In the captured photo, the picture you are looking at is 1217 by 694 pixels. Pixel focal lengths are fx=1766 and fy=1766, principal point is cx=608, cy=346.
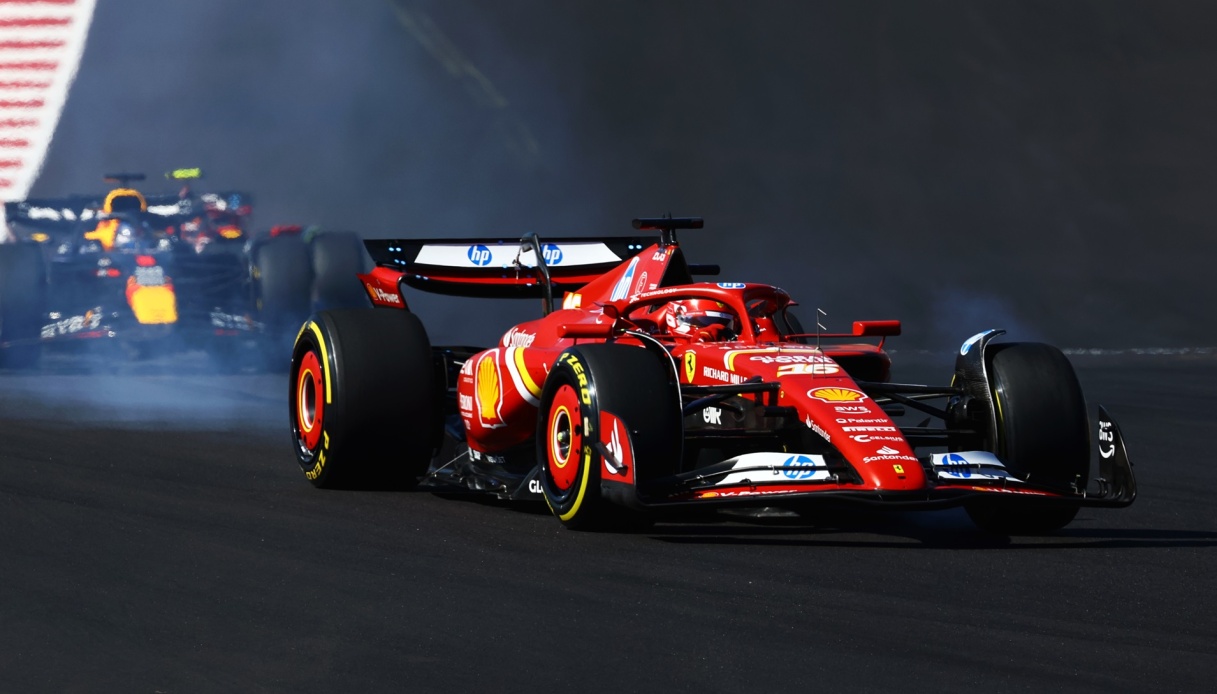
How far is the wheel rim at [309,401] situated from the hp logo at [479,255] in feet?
3.85

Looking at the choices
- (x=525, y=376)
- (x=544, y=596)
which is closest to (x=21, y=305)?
(x=525, y=376)

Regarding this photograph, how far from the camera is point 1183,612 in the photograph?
5.79m

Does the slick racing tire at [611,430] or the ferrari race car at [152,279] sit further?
the ferrari race car at [152,279]

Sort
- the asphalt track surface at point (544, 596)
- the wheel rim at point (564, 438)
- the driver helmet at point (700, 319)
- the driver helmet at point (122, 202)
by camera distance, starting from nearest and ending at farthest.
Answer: the asphalt track surface at point (544, 596)
the wheel rim at point (564, 438)
the driver helmet at point (700, 319)
the driver helmet at point (122, 202)

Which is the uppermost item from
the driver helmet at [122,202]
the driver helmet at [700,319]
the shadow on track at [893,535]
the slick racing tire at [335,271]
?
the driver helmet at [122,202]

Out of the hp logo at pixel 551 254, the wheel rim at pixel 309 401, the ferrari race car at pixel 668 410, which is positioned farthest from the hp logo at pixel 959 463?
the hp logo at pixel 551 254

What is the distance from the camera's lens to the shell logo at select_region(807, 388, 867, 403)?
23.7 feet

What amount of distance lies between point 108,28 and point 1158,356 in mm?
19413

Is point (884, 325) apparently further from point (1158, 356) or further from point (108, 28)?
point (108, 28)

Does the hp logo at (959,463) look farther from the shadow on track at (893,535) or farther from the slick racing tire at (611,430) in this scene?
the slick racing tire at (611,430)

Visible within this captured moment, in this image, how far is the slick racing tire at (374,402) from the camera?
8742 mm

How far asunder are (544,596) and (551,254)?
4.41 m

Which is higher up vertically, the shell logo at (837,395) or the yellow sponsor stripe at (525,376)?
the yellow sponsor stripe at (525,376)

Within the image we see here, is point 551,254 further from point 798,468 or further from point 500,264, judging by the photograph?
point 798,468
